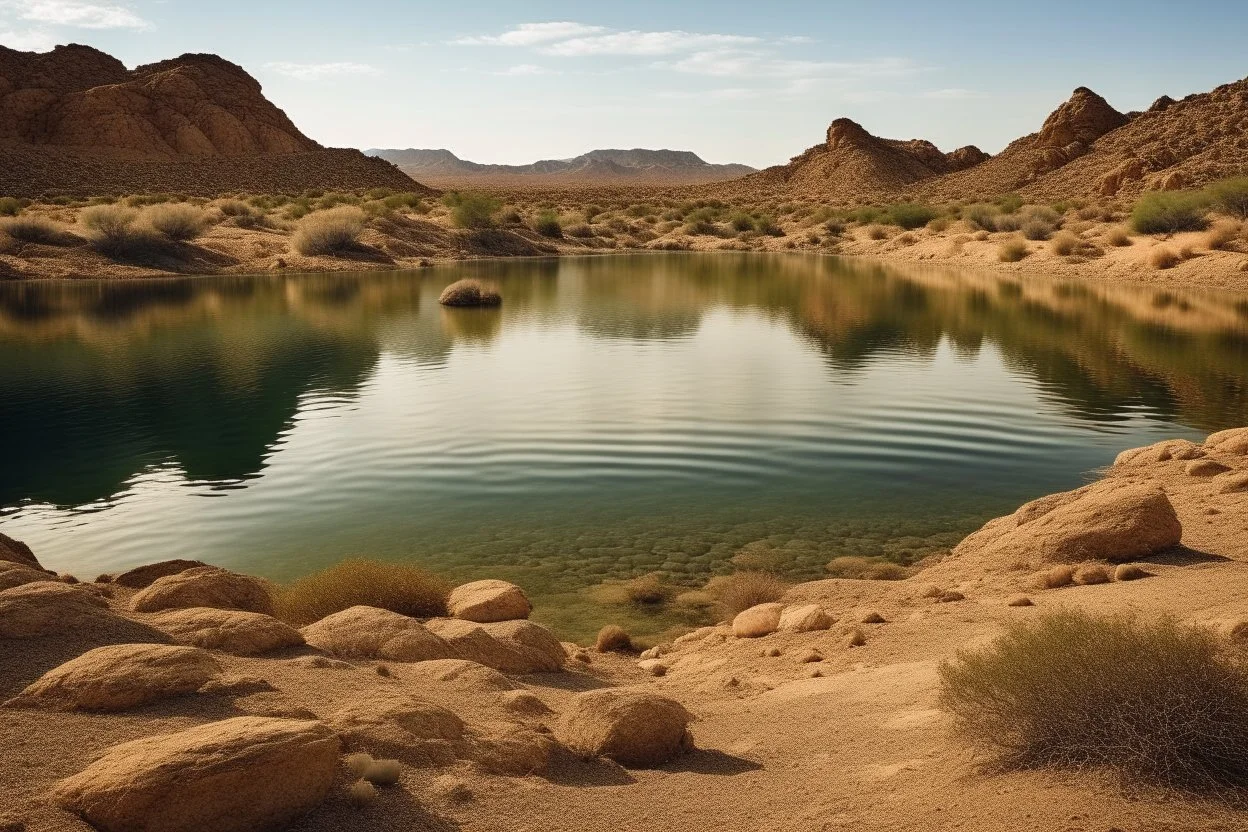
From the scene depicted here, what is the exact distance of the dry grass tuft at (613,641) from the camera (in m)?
7.88

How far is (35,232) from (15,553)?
121ft

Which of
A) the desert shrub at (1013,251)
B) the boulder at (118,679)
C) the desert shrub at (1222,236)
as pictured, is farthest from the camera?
the desert shrub at (1013,251)

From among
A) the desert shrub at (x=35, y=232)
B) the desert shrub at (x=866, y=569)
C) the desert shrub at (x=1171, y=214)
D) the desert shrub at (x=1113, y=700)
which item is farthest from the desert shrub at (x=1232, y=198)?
the desert shrub at (x=35, y=232)

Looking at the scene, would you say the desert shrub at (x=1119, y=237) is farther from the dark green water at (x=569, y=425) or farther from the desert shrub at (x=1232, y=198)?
the dark green water at (x=569, y=425)

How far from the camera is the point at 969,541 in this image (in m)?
9.87

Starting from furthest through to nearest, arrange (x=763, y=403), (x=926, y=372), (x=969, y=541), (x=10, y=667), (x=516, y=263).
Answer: (x=516, y=263)
(x=926, y=372)
(x=763, y=403)
(x=969, y=541)
(x=10, y=667)

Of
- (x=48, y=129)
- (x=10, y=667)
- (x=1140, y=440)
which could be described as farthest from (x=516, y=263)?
(x=48, y=129)

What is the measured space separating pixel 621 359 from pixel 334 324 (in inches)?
337

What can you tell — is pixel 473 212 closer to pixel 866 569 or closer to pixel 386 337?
pixel 386 337

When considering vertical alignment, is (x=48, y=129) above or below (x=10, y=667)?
above

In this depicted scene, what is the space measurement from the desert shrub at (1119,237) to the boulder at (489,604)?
38.9 meters

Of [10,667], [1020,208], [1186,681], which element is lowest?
[10,667]

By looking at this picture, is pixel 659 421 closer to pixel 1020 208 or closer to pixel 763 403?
pixel 763 403

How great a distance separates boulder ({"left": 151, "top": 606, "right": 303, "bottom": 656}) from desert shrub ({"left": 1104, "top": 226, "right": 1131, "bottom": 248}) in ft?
135
